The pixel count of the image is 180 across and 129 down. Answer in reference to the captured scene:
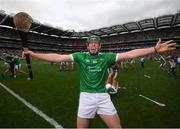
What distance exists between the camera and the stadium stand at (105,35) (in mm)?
73438

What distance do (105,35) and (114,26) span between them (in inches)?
516

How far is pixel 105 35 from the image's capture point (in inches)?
3748

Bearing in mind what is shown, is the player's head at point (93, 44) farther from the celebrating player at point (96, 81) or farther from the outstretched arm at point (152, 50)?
the outstretched arm at point (152, 50)

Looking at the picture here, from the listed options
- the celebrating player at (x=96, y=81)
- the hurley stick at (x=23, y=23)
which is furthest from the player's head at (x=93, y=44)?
the hurley stick at (x=23, y=23)

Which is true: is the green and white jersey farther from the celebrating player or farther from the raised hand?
the raised hand

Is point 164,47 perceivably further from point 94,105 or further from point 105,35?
point 105,35

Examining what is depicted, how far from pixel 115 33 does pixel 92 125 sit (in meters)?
86.9

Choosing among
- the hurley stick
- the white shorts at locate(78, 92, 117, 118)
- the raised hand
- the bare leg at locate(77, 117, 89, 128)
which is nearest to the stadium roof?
the hurley stick

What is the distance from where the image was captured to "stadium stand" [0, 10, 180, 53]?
241 ft

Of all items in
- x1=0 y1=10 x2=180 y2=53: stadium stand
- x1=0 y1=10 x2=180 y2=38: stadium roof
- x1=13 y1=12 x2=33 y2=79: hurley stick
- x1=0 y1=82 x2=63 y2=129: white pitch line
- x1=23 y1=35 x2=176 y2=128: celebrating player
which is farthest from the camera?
x1=0 y1=10 x2=180 y2=53: stadium stand

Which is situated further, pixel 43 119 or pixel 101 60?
pixel 43 119

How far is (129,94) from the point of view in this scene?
1141 centimetres

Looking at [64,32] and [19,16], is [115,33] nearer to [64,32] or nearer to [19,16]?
[64,32]

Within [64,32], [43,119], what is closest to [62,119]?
[43,119]
